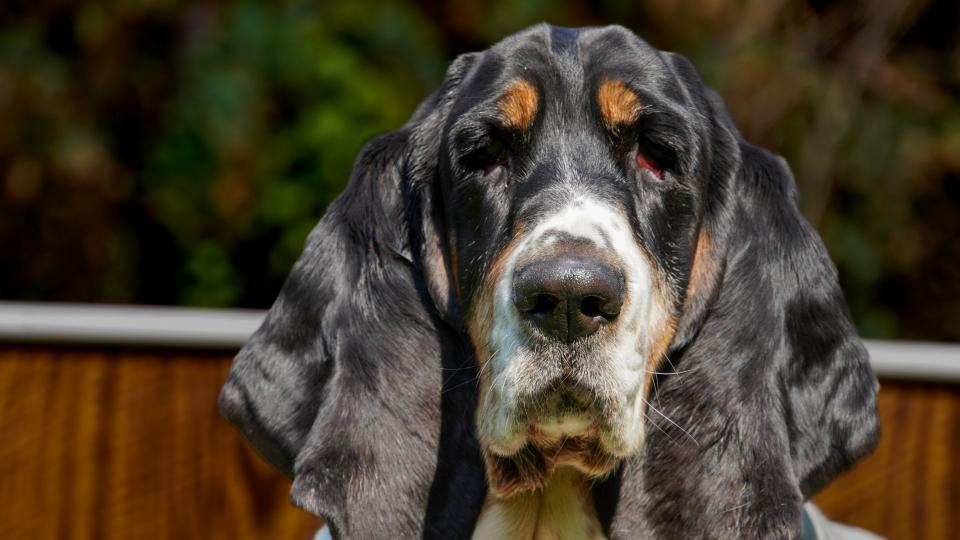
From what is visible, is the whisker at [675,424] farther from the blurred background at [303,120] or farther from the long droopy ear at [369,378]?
the blurred background at [303,120]

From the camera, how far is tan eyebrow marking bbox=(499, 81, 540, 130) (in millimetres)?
3172

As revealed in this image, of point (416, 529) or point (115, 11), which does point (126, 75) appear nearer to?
point (115, 11)

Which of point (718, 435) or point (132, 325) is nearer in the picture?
point (718, 435)

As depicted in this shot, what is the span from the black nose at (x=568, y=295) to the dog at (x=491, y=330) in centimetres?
25

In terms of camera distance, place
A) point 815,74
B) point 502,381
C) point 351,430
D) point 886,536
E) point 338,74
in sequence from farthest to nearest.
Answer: point 815,74 < point 338,74 < point 886,536 < point 351,430 < point 502,381

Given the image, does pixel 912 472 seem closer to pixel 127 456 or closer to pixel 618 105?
pixel 618 105

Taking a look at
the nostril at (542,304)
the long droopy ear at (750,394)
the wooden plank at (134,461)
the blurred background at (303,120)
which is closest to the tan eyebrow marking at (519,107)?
the long droopy ear at (750,394)

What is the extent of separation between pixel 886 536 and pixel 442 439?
2.29 meters

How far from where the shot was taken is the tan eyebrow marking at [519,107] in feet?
10.4

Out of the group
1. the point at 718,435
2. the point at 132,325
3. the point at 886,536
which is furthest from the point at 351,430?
the point at 886,536

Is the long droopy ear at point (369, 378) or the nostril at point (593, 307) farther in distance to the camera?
the long droopy ear at point (369, 378)

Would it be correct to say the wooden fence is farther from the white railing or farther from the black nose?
the black nose

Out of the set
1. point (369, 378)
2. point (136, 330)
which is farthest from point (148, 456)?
point (369, 378)

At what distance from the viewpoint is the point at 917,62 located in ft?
29.0
